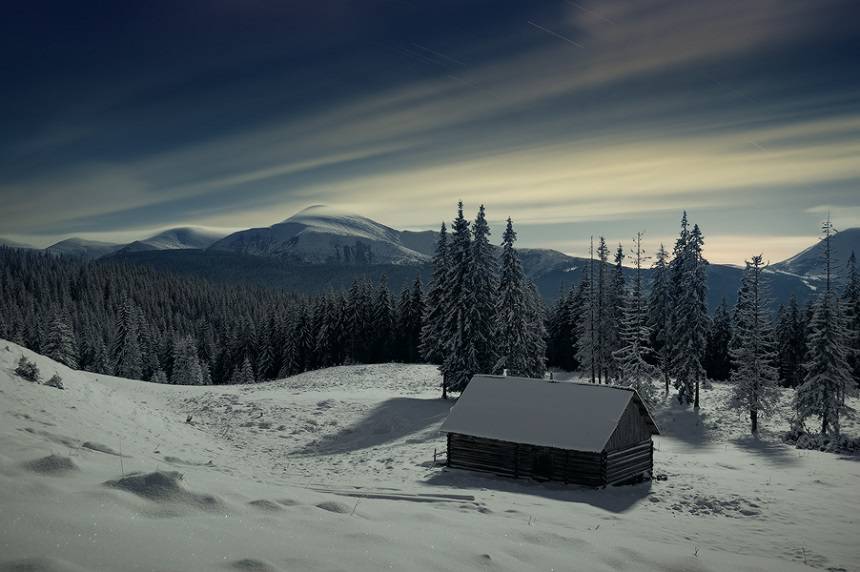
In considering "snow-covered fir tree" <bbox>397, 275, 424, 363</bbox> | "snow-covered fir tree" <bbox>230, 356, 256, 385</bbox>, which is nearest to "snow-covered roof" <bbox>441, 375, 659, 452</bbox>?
"snow-covered fir tree" <bbox>397, 275, 424, 363</bbox>

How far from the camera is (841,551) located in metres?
16.4

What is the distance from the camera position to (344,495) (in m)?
14.0

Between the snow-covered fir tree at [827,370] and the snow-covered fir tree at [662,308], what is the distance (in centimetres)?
1326

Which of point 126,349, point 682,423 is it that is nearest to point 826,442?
point 682,423

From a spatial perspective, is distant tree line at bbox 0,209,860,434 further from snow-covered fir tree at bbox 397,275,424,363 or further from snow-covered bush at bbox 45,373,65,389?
snow-covered bush at bbox 45,373,65,389

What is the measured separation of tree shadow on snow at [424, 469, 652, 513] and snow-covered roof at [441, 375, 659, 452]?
75.1 inches

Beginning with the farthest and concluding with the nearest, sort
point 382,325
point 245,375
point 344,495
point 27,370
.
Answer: point 245,375, point 382,325, point 27,370, point 344,495

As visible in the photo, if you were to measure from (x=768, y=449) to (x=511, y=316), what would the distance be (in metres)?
20.4

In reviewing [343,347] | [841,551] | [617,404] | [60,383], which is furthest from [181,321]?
[841,551]

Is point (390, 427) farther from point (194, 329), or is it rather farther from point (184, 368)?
point (194, 329)

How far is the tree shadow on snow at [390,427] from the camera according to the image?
108 ft

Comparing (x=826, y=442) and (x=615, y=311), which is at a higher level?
(x=615, y=311)

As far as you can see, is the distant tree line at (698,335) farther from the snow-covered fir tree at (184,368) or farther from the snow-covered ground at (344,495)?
the snow-covered fir tree at (184,368)

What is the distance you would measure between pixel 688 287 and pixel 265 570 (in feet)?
164
